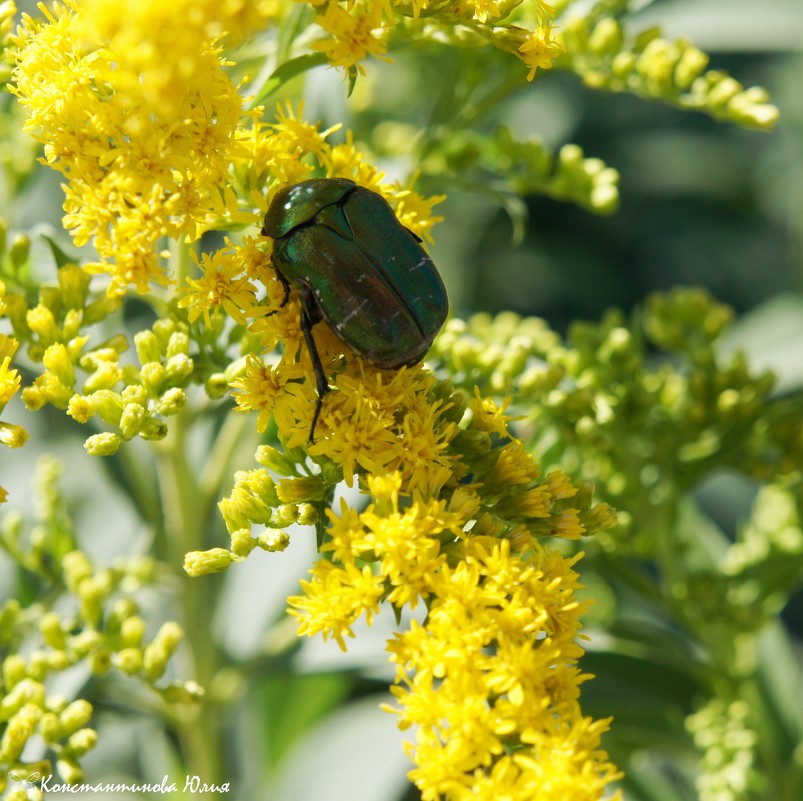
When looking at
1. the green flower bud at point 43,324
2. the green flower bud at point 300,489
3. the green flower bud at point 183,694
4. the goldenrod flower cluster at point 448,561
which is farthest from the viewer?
the green flower bud at point 183,694

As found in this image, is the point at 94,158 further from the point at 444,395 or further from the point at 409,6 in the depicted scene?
the point at 444,395

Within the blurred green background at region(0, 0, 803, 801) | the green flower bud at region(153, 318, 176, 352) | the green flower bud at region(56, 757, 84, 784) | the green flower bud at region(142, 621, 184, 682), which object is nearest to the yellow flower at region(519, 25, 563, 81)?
the blurred green background at region(0, 0, 803, 801)

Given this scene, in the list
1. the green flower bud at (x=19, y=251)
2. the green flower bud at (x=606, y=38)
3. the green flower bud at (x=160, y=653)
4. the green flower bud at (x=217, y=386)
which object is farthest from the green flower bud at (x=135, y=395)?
the green flower bud at (x=606, y=38)

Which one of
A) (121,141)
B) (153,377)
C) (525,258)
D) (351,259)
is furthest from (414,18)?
(525,258)

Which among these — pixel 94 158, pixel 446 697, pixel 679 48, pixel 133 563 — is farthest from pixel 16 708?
pixel 679 48

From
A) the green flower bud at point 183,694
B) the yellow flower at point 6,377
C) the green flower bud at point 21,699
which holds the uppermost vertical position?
the yellow flower at point 6,377

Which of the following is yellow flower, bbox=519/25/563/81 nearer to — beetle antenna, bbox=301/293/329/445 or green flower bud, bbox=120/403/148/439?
beetle antenna, bbox=301/293/329/445

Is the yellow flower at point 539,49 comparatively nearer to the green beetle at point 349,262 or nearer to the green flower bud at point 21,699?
the green beetle at point 349,262
